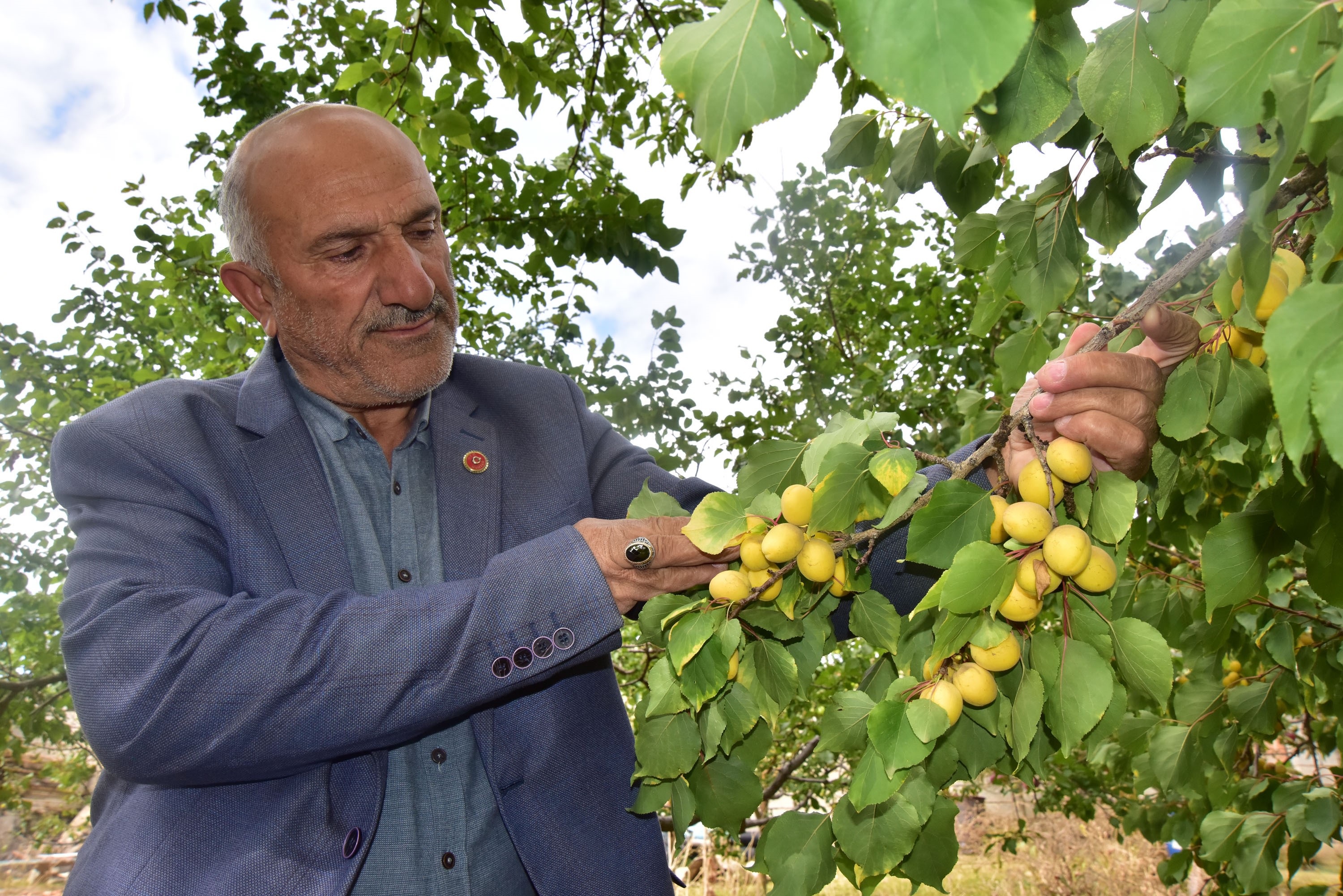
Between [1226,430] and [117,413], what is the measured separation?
1951 millimetres

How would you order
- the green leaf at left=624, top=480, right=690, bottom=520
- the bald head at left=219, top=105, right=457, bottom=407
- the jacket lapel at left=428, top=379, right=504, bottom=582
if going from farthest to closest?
1. the bald head at left=219, top=105, right=457, bottom=407
2. the jacket lapel at left=428, top=379, right=504, bottom=582
3. the green leaf at left=624, top=480, right=690, bottom=520

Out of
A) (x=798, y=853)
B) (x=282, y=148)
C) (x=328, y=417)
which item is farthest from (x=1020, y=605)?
(x=282, y=148)

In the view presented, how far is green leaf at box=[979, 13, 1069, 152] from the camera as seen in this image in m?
0.88

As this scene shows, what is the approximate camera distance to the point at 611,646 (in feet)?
4.80

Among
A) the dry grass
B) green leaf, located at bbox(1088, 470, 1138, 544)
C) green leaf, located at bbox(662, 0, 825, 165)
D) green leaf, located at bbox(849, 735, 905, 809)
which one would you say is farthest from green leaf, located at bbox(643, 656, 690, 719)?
the dry grass

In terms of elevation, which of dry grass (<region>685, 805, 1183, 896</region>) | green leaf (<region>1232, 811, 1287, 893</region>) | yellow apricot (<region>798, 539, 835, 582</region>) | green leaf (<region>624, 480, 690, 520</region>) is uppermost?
green leaf (<region>624, 480, 690, 520</region>)

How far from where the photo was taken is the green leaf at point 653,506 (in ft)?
4.28

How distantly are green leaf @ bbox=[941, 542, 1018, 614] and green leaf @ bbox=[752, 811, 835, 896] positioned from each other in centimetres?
47

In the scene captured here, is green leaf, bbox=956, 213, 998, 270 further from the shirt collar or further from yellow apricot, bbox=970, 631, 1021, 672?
the shirt collar

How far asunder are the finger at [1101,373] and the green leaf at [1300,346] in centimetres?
54

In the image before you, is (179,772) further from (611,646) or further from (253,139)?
(253,139)

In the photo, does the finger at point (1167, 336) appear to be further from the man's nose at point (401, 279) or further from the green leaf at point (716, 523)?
the man's nose at point (401, 279)

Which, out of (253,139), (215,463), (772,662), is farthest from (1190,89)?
(253,139)

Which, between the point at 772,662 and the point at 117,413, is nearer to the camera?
the point at 772,662
